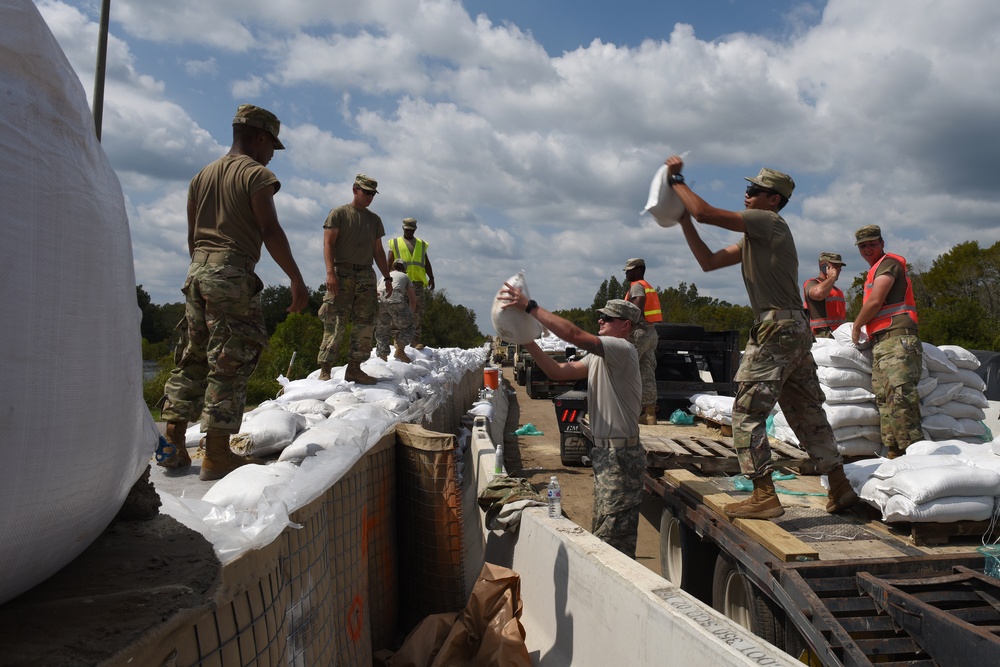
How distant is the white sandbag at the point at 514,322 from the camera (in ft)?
12.2

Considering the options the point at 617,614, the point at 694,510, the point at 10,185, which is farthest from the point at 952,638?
the point at 10,185

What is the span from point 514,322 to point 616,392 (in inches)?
37.2

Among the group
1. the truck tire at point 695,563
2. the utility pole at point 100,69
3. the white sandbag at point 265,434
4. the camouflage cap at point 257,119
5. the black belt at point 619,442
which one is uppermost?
the utility pole at point 100,69

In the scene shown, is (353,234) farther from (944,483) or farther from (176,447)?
(944,483)

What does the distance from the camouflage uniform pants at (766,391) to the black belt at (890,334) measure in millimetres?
1742

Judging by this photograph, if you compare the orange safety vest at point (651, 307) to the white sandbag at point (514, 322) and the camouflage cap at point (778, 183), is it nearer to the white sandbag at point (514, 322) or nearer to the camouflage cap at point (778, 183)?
the camouflage cap at point (778, 183)

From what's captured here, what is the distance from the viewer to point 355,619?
3414 mm

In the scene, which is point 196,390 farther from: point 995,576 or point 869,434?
point 869,434

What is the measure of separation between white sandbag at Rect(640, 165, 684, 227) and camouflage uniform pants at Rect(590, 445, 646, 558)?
1427 mm

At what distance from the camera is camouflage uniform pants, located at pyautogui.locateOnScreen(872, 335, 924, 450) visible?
201 inches

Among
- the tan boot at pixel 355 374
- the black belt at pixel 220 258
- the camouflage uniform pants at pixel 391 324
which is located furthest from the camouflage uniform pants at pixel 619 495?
the camouflage uniform pants at pixel 391 324

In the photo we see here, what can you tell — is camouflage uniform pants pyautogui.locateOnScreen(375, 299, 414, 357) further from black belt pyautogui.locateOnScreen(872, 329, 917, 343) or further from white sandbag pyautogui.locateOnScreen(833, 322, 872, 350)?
black belt pyautogui.locateOnScreen(872, 329, 917, 343)

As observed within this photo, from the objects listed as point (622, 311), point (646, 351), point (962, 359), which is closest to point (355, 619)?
point (622, 311)

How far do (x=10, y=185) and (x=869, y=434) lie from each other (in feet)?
18.3
